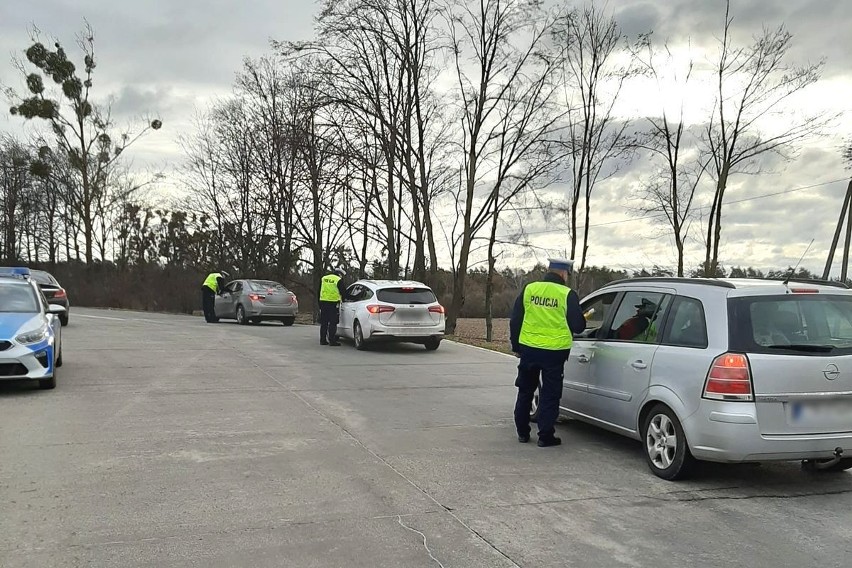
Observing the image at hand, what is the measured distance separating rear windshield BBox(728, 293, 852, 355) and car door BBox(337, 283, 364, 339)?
1139 centimetres

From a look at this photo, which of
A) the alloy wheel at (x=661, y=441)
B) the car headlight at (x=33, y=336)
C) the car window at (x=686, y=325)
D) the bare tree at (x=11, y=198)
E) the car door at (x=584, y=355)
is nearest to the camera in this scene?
the car window at (x=686, y=325)

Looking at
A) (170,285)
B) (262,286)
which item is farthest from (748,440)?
(170,285)

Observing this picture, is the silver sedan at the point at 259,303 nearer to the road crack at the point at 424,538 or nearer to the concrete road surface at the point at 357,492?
the concrete road surface at the point at 357,492

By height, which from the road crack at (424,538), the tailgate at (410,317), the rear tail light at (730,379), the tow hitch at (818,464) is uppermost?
the tailgate at (410,317)

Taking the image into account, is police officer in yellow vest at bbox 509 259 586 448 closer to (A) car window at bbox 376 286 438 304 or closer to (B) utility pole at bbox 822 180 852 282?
(A) car window at bbox 376 286 438 304

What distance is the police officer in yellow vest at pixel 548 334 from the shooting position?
7.06 m

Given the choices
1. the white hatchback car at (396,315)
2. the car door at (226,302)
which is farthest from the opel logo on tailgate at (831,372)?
the car door at (226,302)

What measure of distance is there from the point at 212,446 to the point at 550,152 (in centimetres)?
1864

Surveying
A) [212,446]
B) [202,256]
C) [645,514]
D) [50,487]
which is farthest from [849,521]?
[202,256]

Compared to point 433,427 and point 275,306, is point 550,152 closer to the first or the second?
point 275,306

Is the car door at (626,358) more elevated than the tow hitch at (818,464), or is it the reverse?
the car door at (626,358)

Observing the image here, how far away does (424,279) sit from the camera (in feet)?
83.6

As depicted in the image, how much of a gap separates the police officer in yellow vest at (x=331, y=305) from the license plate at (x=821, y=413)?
1194 cm

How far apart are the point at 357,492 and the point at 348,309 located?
11.3 m
